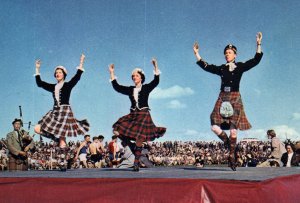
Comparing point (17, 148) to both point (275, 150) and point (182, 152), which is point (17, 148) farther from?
point (182, 152)

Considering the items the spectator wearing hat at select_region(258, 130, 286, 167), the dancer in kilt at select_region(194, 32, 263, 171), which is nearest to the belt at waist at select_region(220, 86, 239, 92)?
the dancer in kilt at select_region(194, 32, 263, 171)

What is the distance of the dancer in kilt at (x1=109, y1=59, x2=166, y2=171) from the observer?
17.9ft

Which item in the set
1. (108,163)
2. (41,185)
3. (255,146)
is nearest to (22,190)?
(41,185)

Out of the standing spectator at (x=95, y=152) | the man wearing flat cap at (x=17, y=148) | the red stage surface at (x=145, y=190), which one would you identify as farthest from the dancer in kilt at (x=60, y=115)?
A: the standing spectator at (x=95, y=152)

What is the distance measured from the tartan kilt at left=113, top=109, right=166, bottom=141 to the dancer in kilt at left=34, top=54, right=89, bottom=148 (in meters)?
1.03

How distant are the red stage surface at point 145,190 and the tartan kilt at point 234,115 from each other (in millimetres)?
2418

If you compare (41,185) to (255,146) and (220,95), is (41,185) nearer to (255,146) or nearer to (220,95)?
(220,95)

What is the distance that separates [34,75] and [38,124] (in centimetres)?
95

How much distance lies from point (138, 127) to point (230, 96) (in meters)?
1.30

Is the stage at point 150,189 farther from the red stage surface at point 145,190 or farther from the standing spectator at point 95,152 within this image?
the standing spectator at point 95,152

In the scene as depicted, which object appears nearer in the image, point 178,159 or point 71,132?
point 71,132

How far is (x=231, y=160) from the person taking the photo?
471 cm

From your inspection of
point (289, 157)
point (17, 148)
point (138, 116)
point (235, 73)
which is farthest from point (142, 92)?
point (289, 157)

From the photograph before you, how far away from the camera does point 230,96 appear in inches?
218
